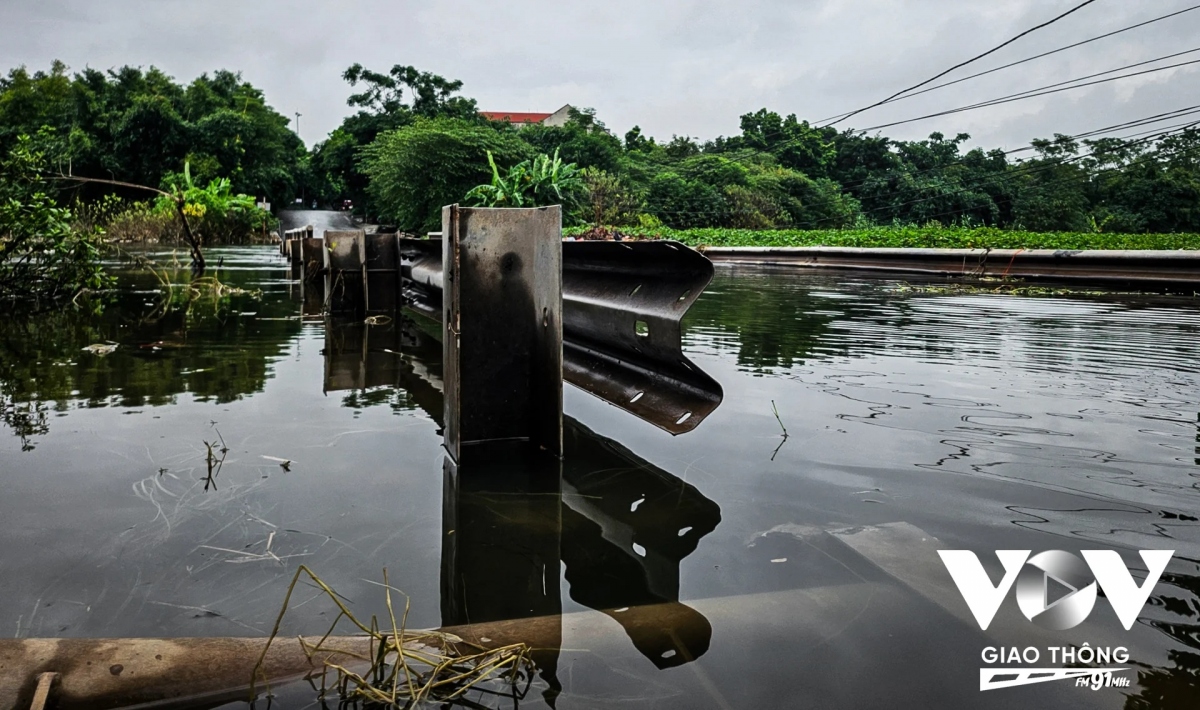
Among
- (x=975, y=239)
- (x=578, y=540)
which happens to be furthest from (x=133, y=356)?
(x=975, y=239)

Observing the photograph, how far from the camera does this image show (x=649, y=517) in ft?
9.29

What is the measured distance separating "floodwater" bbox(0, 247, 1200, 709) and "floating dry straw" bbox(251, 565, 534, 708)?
6cm

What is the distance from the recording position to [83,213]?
27.0 m

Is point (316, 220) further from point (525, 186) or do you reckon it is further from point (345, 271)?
point (345, 271)

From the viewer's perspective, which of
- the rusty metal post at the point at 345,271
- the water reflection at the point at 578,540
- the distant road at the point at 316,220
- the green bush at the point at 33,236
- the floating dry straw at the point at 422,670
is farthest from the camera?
the distant road at the point at 316,220

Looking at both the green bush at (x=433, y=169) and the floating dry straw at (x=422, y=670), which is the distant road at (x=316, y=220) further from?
the floating dry straw at (x=422, y=670)

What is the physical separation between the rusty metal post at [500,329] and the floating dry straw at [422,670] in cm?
155

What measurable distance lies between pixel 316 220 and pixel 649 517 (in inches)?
2255

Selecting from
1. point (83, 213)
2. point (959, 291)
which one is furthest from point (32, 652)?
point (83, 213)

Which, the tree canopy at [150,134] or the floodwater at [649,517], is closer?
the floodwater at [649,517]

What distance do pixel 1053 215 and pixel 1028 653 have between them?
204ft

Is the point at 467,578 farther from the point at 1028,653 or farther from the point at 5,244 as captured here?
the point at 5,244

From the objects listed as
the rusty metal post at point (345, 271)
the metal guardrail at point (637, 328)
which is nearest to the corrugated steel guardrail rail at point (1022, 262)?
the rusty metal post at point (345, 271)

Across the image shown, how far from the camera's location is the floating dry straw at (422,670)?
1679mm
